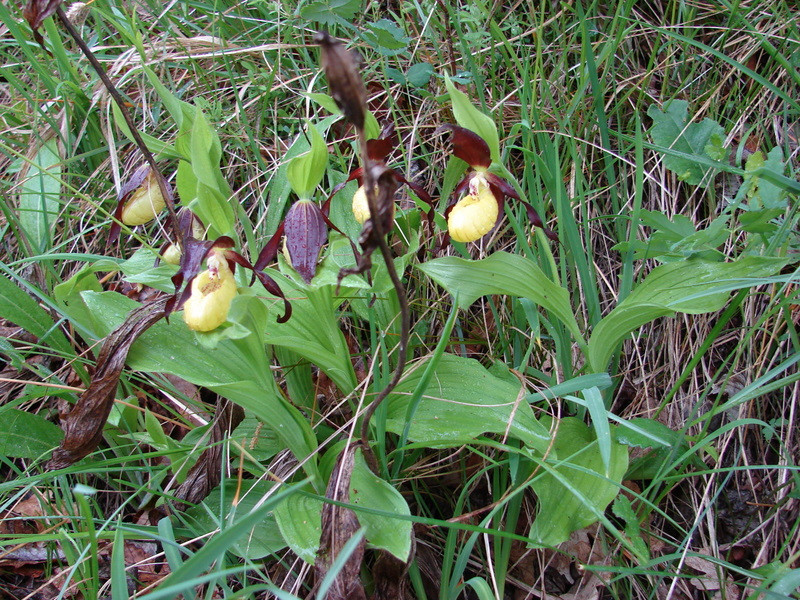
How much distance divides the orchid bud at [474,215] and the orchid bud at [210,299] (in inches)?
20.8

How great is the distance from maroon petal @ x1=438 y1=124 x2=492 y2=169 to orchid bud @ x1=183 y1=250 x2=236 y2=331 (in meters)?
0.55

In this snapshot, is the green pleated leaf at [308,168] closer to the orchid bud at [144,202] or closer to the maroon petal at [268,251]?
the maroon petal at [268,251]

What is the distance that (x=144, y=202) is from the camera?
5.10ft

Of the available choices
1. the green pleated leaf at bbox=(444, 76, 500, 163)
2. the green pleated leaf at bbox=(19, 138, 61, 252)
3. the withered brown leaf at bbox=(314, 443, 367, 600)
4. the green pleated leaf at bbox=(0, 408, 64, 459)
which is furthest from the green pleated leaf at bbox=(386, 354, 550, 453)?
the green pleated leaf at bbox=(19, 138, 61, 252)

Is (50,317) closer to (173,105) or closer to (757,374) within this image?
(173,105)

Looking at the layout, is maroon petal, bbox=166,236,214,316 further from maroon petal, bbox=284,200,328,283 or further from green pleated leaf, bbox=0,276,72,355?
green pleated leaf, bbox=0,276,72,355

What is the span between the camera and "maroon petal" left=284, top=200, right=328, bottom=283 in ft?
4.20

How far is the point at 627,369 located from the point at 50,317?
1.68 meters

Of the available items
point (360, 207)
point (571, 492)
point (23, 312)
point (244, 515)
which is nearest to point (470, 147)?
point (360, 207)

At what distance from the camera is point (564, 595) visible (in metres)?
1.39

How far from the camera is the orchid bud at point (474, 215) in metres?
1.39

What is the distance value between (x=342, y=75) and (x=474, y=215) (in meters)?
0.83

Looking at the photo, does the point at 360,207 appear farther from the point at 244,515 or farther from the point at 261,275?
the point at 244,515

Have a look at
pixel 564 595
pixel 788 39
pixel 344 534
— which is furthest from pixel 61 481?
pixel 788 39
